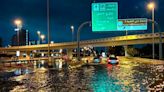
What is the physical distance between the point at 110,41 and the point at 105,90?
253ft

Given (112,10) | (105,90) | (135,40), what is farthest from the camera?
(135,40)

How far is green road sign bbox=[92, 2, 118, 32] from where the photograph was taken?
61562mm

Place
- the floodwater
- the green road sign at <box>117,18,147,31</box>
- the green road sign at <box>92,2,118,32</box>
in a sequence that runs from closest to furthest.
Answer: the floodwater < the green road sign at <box>92,2,118,32</box> < the green road sign at <box>117,18,147,31</box>

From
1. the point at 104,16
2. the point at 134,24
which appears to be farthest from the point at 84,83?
the point at 134,24

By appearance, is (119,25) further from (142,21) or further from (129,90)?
(129,90)

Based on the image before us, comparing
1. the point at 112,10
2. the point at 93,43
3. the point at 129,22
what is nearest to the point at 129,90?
the point at 112,10

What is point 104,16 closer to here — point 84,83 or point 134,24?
point 134,24

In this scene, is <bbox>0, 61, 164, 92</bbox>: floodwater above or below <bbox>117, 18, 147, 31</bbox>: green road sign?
below

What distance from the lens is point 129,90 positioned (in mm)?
19391

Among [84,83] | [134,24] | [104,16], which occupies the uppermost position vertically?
[104,16]

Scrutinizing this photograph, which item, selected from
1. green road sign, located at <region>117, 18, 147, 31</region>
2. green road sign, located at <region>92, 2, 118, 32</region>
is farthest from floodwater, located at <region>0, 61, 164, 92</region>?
green road sign, located at <region>117, 18, 147, 31</region>

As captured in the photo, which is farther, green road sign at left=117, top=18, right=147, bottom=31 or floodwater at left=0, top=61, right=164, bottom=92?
green road sign at left=117, top=18, right=147, bottom=31

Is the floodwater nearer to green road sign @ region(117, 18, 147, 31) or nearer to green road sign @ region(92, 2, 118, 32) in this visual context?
green road sign @ region(92, 2, 118, 32)

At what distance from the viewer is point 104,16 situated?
62250 mm
